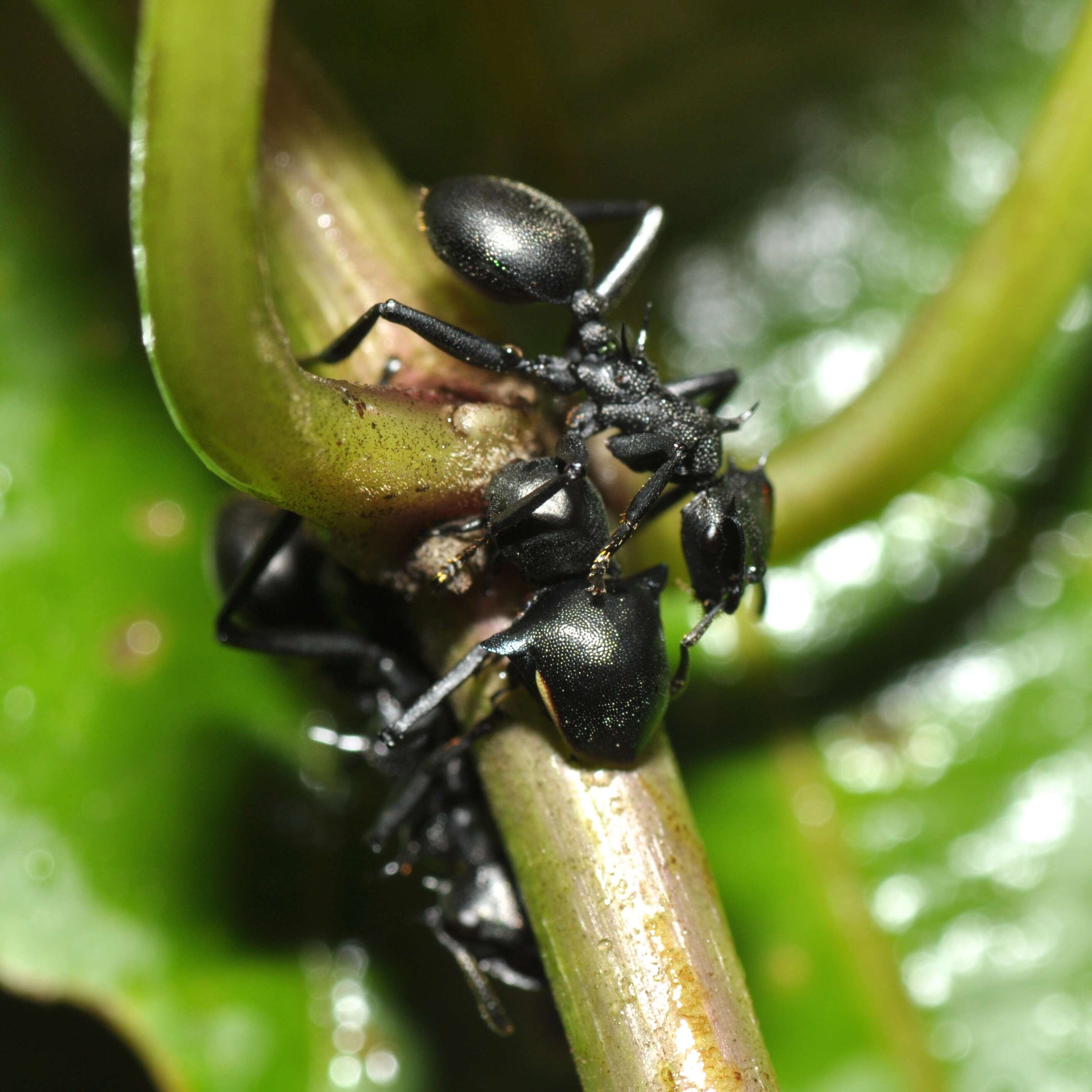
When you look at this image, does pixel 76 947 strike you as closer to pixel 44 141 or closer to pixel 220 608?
pixel 220 608

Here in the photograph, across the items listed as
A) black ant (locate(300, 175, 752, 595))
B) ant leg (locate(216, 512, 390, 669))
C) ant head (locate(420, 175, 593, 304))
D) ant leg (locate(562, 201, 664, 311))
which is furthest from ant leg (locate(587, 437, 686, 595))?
ant leg (locate(216, 512, 390, 669))

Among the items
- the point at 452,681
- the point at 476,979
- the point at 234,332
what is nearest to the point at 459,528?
the point at 452,681

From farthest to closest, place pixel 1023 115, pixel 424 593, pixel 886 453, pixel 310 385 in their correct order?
pixel 1023 115 → pixel 886 453 → pixel 424 593 → pixel 310 385

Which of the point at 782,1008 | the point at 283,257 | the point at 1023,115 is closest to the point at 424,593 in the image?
the point at 283,257

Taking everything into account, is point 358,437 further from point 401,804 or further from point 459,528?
point 401,804

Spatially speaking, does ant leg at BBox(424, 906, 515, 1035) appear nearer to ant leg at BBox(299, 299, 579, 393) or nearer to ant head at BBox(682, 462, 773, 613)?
ant head at BBox(682, 462, 773, 613)

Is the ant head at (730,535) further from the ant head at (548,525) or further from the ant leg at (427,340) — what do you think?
the ant leg at (427,340)
